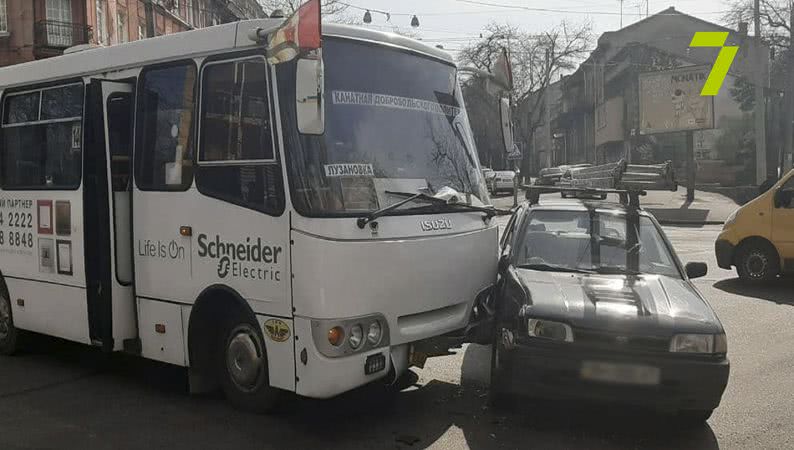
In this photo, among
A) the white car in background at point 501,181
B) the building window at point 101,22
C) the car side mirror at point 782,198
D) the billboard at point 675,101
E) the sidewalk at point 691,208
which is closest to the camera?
the car side mirror at point 782,198

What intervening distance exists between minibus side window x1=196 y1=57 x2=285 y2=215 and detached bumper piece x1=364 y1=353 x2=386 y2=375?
1191mm

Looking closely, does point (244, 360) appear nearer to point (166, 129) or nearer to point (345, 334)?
point (345, 334)

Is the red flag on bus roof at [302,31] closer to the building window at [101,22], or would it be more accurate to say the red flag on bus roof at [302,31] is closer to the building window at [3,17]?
the building window at [3,17]

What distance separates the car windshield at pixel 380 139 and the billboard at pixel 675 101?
30.9 meters

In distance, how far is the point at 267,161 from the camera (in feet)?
16.4

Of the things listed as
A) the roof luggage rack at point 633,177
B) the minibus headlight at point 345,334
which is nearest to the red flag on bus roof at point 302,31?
the minibus headlight at point 345,334

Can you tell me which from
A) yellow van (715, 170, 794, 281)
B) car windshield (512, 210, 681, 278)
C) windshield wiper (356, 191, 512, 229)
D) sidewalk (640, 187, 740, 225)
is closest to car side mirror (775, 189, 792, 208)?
yellow van (715, 170, 794, 281)

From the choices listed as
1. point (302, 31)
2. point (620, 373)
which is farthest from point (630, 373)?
point (302, 31)

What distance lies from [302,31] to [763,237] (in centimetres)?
951

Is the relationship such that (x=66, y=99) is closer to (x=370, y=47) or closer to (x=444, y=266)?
(x=370, y=47)

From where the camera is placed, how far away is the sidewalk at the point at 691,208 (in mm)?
26075

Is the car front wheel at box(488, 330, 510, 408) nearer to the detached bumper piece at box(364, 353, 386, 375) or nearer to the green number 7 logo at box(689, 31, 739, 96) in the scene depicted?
the detached bumper piece at box(364, 353, 386, 375)

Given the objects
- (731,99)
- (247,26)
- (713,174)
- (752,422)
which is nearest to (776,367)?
(752,422)

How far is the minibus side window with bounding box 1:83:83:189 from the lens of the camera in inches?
261
